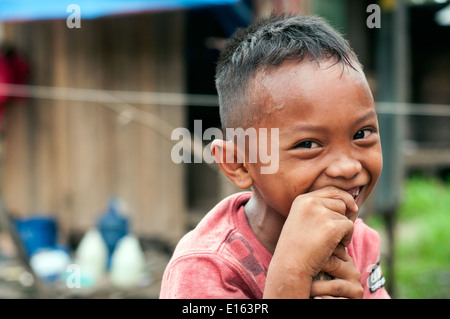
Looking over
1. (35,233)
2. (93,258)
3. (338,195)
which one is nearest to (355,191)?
(338,195)

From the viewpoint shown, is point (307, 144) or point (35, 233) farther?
point (35, 233)

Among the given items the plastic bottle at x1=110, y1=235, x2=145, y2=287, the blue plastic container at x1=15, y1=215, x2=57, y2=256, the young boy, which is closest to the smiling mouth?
the young boy

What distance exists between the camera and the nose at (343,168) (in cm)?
100

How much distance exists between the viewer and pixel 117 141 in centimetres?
479

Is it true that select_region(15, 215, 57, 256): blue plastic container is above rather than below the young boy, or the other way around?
above

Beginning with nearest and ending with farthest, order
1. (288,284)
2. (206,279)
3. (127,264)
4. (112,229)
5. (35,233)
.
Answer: (288,284), (206,279), (127,264), (112,229), (35,233)

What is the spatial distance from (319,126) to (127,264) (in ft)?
10.6

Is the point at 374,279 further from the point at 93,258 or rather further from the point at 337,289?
the point at 93,258

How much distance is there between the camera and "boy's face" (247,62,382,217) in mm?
1006

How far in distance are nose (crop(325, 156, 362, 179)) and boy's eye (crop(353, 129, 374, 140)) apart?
58 millimetres

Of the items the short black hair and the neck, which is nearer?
the short black hair

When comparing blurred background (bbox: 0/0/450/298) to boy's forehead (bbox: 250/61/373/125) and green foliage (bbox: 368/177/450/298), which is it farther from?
boy's forehead (bbox: 250/61/373/125)

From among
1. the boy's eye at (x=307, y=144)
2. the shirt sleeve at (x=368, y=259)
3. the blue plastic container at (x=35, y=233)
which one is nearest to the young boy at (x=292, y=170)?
the boy's eye at (x=307, y=144)
